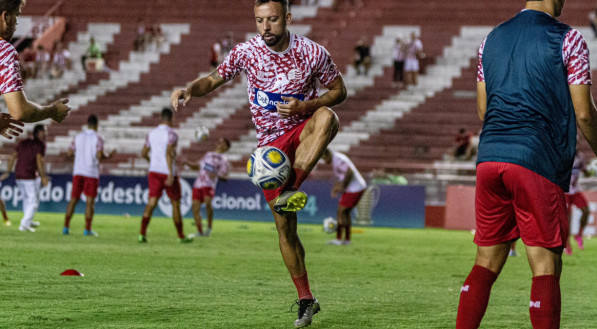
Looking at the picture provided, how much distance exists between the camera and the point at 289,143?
7270mm

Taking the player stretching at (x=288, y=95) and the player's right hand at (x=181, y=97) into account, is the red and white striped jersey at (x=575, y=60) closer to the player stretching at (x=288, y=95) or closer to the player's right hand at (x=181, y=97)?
the player stretching at (x=288, y=95)

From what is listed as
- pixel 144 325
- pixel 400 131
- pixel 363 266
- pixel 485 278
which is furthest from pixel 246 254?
pixel 400 131

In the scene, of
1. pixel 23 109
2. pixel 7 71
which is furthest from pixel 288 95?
pixel 7 71

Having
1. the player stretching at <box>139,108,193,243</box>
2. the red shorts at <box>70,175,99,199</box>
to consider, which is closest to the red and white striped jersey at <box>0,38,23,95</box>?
the player stretching at <box>139,108,193,243</box>

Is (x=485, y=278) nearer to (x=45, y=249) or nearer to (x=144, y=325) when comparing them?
(x=144, y=325)

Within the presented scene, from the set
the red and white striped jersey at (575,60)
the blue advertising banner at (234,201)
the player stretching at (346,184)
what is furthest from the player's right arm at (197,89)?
the blue advertising banner at (234,201)

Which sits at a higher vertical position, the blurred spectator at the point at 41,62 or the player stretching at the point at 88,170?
the blurred spectator at the point at 41,62

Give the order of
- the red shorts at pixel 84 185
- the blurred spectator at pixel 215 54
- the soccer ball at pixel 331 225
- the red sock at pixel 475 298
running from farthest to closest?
the blurred spectator at pixel 215 54 → the soccer ball at pixel 331 225 → the red shorts at pixel 84 185 → the red sock at pixel 475 298

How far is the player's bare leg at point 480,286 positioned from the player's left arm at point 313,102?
2082 millimetres

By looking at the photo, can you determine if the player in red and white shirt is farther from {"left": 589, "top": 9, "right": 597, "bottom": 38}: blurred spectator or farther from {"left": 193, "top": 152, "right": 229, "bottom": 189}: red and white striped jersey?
{"left": 589, "top": 9, "right": 597, "bottom": 38}: blurred spectator

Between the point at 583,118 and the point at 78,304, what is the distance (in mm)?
4554

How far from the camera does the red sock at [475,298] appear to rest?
5.44 meters

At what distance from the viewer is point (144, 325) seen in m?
6.70

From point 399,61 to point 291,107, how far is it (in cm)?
2570
